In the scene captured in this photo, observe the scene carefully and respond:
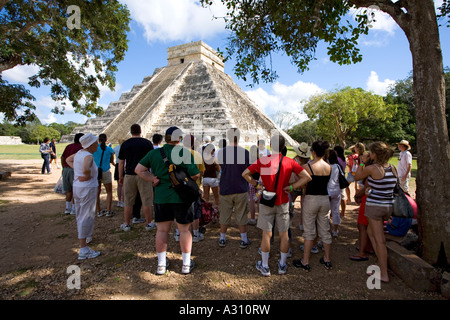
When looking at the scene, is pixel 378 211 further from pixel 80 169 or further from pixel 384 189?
pixel 80 169

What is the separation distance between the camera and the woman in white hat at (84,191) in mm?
3574

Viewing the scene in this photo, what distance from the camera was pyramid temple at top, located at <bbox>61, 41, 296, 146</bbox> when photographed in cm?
1961

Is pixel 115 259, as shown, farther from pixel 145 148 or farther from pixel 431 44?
pixel 431 44

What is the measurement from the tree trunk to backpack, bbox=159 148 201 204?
10.6 ft

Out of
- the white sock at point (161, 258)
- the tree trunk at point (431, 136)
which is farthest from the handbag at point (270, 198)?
the tree trunk at point (431, 136)

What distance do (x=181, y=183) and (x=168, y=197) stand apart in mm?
272

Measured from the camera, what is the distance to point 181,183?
2.98 m

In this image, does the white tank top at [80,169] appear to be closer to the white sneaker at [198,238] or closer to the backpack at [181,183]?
the backpack at [181,183]

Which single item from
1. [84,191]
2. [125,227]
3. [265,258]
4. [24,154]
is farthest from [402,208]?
[24,154]

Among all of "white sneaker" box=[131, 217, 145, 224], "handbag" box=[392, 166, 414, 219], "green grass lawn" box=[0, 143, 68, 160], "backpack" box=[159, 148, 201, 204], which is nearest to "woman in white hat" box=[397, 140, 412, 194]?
"handbag" box=[392, 166, 414, 219]

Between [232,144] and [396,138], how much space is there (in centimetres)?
3396

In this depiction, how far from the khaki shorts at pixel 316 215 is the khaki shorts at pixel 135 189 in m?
2.94

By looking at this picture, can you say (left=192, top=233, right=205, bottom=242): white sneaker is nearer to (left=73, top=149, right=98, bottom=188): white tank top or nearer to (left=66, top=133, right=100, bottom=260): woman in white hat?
(left=66, top=133, right=100, bottom=260): woman in white hat
